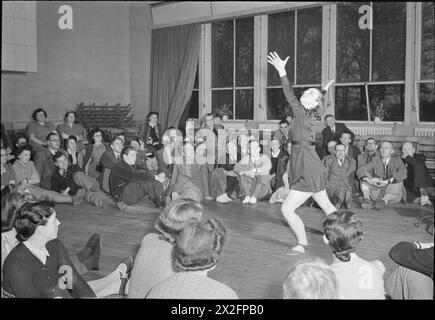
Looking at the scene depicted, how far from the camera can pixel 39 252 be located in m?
2.26

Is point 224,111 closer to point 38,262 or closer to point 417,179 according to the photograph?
point 417,179

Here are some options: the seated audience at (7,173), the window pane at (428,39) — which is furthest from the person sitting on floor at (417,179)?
the seated audience at (7,173)

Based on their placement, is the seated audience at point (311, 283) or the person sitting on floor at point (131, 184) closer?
the seated audience at point (311, 283)

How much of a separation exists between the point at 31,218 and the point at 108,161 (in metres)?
4.02

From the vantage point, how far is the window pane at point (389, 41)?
24.8ft

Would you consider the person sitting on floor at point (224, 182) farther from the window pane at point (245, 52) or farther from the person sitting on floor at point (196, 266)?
the person sitting on floor at point (196, 266)

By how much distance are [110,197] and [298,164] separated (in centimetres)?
271

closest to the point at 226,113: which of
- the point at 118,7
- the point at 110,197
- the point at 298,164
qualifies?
the point at 118,7

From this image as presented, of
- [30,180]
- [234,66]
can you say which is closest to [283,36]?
[234,66]

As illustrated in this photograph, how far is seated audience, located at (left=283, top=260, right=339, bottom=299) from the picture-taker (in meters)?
1.64

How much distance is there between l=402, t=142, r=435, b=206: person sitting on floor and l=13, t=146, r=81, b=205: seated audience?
3804mm

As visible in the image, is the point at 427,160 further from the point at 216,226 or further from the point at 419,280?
the point at 216,226

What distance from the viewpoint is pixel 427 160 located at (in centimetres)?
658

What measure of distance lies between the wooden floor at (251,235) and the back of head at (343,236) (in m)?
0.89
